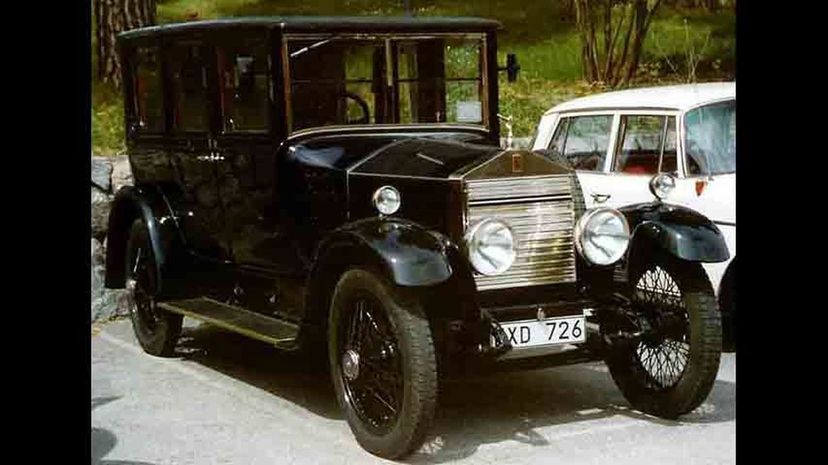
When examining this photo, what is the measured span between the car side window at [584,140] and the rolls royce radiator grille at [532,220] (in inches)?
67.3

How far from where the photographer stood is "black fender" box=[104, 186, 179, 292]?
5578mm

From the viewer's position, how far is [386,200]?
4410 mm

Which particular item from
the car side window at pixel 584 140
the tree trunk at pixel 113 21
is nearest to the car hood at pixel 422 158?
the tree trunk at pixel 113 21

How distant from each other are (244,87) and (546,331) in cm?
159

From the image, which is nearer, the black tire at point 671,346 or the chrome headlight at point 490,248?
the chrome headlight at point 490,248

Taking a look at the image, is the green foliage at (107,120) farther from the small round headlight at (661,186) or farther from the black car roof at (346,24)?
the small round headlight at (661,186)

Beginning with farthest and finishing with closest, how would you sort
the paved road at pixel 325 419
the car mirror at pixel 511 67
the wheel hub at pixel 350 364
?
the car mirror at pixel 511 67 < the wheel hub at pixel 350 364 < the paved road at pixel 325 419

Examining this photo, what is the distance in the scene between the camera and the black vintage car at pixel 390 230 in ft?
14.2

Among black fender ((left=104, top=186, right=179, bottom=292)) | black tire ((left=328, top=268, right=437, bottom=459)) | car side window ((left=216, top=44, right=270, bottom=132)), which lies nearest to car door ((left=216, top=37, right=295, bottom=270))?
car side window ((left=216, top=44, right=270, bottom=132))

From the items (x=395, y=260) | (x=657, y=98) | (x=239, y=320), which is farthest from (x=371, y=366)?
(x=657, y=98)
